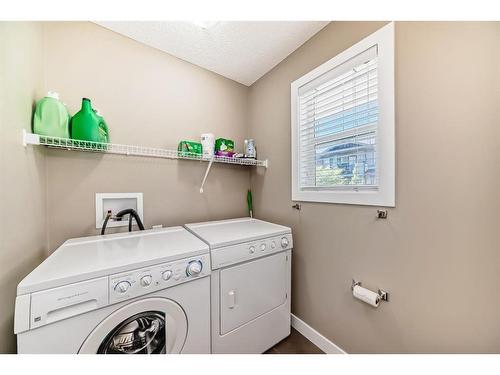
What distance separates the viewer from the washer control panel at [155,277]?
0.78m

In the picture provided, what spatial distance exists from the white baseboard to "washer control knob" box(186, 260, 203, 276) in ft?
3.65

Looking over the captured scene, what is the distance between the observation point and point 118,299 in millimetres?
776

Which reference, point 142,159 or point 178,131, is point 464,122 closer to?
point 178,131

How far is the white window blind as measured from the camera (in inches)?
42.7

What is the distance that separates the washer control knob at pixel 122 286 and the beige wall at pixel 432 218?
1239mm

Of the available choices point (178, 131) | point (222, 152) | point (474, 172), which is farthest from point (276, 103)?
point (474, 172)

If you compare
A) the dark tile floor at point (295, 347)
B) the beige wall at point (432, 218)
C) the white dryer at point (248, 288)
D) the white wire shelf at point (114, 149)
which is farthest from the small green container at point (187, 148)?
the dark tile floor at point (295, 347)

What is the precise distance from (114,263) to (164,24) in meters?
1.61

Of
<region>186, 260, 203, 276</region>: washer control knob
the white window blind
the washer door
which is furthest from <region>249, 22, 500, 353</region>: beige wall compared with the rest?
the washer door

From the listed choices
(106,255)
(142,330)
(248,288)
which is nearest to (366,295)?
(248,288)

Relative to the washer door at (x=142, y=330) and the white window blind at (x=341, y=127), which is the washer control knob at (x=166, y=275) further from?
the white window blind at (x=341, y=127)

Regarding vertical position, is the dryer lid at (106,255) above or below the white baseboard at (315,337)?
above

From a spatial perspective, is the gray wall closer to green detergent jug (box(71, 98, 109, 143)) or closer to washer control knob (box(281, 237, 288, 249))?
green detergent jug (box(71, 98, 109, 143))

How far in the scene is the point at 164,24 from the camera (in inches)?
51.3
